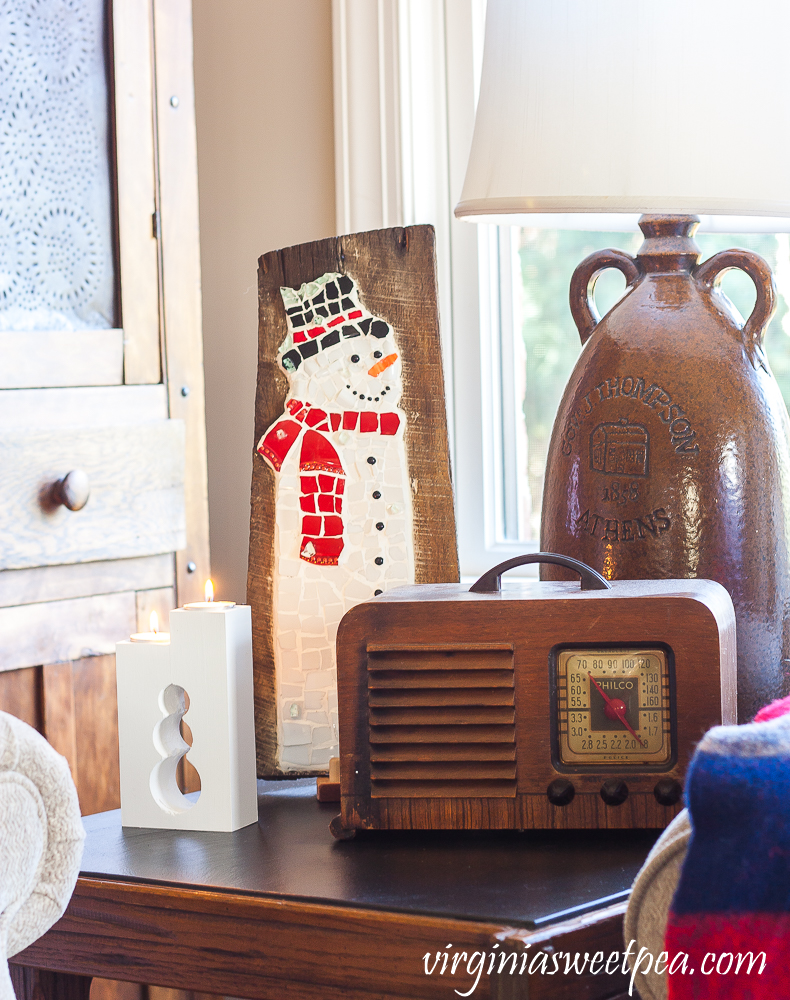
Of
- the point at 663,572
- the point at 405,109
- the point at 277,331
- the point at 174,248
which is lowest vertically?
the point at 663,572

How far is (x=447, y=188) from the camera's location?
5.23ft

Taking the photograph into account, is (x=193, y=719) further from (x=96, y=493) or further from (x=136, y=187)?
(x=136, y=187)

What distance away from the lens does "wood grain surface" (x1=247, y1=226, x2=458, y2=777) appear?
114 centimetres

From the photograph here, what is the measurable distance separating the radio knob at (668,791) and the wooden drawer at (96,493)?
0.71 meters

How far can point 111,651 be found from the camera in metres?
1.33

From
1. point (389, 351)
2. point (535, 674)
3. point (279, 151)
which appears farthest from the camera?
point (279, 151)

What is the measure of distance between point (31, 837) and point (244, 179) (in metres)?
1.31

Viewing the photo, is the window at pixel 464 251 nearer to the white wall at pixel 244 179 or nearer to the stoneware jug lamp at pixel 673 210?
the white wall at pixel 244 179

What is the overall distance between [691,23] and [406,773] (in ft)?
2.14

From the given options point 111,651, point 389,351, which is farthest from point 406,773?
point 111,651

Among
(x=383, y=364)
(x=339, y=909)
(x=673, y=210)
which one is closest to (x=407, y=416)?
(x=383, y=364)

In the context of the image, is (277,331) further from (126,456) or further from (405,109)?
(405,109)

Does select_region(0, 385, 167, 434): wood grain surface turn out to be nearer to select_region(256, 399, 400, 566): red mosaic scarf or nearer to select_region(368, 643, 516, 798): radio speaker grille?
select_region(256, 399, 400, 566): red mosaic scarf

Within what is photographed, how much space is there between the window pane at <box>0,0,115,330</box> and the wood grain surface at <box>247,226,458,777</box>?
11.6 inches
